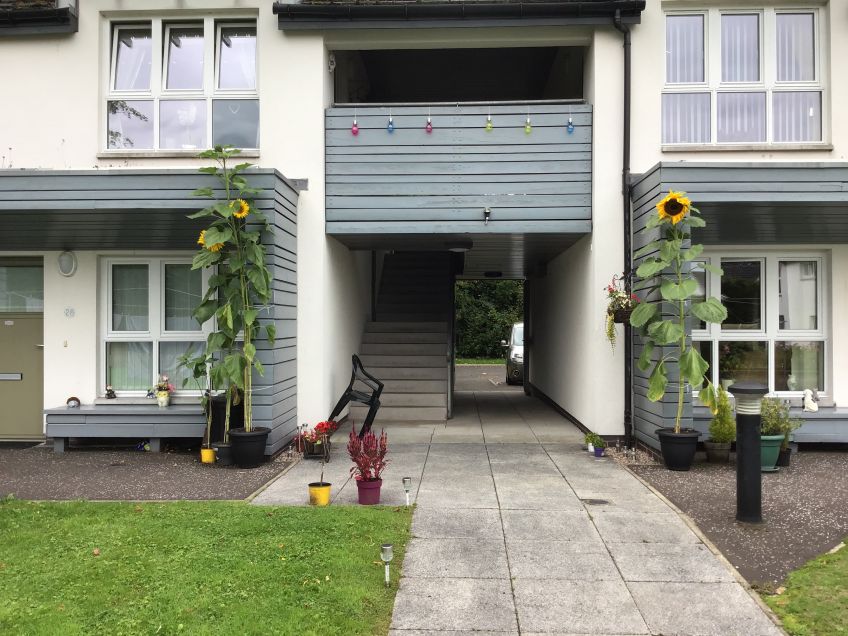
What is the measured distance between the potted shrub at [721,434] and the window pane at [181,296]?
21.3ft

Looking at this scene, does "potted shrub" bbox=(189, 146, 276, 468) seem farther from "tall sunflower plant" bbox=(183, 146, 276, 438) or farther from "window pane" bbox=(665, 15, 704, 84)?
"window pane" bbox=(665, 15, 704, 84)

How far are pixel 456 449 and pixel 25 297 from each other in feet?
20.4

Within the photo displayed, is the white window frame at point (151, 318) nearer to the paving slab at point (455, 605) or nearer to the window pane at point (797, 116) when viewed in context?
the paving slab at point (455, 605)

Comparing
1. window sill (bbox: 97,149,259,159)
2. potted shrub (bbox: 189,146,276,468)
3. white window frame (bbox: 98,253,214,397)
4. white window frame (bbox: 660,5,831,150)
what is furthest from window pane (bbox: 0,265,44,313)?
white window frame (bbox: 660,5,831,150)

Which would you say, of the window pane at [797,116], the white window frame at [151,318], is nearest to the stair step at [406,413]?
the white window frame at [151,318]

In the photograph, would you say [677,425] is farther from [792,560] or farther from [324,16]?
[324,16]

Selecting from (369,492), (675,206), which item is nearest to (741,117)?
(675,206)

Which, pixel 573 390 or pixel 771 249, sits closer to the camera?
pixel 771 249

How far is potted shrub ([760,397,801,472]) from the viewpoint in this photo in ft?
22.2

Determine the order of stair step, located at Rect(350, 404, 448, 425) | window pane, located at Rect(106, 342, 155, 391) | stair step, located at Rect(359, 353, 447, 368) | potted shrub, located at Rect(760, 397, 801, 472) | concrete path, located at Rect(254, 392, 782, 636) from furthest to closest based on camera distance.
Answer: stair step, located at Rect(359, 353, 447, 368)
stair step, located at Rect(350, 404, 448, 425)
window pane, located at Rect(106, 342, 155, 391)
potted shrub, located at Rect(760, 397, 801, 472)
concrete path, located at Rect(254, 392, 782, 636)

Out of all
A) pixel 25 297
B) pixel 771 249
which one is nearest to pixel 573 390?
pixel 771 249

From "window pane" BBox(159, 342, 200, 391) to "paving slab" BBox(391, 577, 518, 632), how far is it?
5596 mm

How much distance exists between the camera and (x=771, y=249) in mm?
8375

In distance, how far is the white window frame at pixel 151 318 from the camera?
28.2 feet
